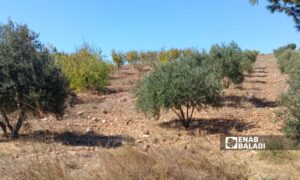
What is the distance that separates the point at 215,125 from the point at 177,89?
6.93 ft

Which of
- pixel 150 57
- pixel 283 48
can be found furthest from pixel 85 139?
pixel 283 48

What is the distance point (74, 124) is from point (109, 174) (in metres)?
8.78

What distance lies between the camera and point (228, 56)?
19.8 m

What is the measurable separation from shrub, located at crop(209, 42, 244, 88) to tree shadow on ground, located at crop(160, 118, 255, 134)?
6.25 metres

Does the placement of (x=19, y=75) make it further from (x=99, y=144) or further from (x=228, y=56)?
(x=228, y=56)

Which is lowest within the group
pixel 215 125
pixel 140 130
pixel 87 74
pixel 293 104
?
pixel 140 130

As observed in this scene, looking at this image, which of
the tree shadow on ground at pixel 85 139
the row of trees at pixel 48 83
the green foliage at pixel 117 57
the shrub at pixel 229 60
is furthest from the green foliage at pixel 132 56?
the tree shadow on ground at pixel 85 139

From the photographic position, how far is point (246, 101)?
58.1 ft

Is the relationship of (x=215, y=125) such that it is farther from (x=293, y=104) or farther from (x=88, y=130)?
(x=293, y=104)

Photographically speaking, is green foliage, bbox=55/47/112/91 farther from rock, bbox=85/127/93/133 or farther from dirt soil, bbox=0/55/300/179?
rock, bbox=85/127/93/133

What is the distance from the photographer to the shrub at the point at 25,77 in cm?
980

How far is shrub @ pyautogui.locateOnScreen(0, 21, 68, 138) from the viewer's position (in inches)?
386

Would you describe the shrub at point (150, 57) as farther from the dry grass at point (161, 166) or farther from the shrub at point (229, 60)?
the dry grass at point (161, 166)

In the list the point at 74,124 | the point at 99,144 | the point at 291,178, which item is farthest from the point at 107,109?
the point at 291,178
